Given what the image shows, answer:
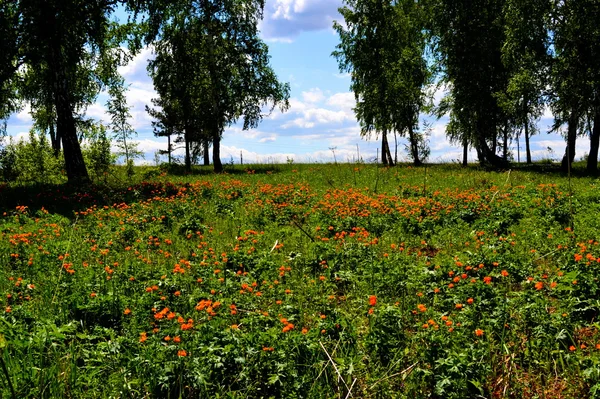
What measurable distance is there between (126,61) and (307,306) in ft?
62.5

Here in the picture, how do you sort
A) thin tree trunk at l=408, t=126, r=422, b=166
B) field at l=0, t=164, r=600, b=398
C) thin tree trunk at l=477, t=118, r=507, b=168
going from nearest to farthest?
field at l=0, t=164, r=600, b=398, thin tree trunk at l=477, t=118, r=507, b=168, thin tree trunk at l=408, t=126, r=422, b=166

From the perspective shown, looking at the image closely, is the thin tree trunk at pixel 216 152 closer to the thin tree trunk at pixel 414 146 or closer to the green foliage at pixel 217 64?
the green foliage at pixel 217 64

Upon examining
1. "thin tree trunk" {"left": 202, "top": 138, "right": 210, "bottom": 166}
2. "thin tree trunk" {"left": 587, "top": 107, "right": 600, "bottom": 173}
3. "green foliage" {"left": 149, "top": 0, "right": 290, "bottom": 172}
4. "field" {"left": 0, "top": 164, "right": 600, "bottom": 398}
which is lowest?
"field" {"left": 0, "top": 164, "right": 600, "bottom": 398}

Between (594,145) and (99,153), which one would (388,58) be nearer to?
(594,145)

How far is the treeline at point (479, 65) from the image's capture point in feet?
69.6

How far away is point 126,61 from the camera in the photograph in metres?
20.4

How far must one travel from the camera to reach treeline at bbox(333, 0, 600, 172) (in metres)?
21.2

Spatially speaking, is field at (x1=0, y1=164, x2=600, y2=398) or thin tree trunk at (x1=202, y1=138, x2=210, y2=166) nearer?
field at (x1=0, y1=164, x2=600, y2=398)

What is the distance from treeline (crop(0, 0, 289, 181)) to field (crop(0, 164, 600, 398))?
30.1 feet

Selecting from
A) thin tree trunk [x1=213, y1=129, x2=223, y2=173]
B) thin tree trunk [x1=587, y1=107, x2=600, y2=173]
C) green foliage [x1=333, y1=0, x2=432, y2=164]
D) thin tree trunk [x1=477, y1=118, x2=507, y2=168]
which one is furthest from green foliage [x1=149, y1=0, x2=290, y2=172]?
thin tree trunk [x1=587, y1=107, x2=600, y2=173]

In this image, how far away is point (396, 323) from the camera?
14.7ft

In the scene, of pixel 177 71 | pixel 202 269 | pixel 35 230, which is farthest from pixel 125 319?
pixel 177 71

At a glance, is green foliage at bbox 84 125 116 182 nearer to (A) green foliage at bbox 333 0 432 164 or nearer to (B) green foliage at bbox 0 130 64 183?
(B) green foliage at bbox 0 130 64 183

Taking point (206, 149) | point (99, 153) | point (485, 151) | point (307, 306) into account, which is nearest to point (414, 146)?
point (485, 151)
